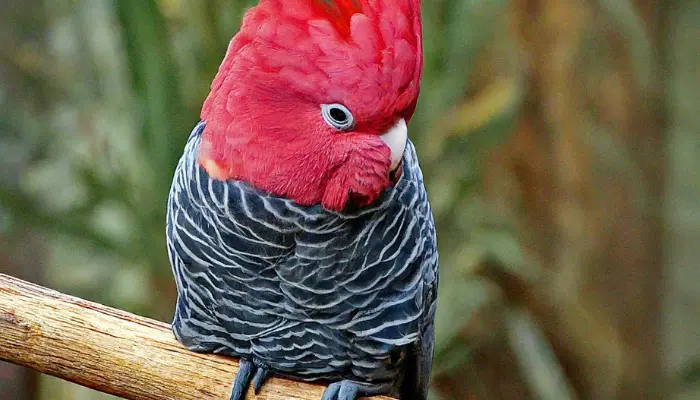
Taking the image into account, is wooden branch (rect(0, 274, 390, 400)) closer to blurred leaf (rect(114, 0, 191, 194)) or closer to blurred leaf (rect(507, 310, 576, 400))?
blurred leaf (rect(114, 0, 191, 194))

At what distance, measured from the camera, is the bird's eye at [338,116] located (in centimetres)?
100

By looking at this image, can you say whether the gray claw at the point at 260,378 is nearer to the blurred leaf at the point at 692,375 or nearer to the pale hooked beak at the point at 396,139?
the pale hooked beak at the point at 396,139

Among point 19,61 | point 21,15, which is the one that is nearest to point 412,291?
point 19,61

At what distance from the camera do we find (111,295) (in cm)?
219

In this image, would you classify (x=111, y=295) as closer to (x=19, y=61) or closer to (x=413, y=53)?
(x=19, y=61)

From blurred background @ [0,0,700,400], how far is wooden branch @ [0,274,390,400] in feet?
2.40

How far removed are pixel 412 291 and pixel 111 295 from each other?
125cm

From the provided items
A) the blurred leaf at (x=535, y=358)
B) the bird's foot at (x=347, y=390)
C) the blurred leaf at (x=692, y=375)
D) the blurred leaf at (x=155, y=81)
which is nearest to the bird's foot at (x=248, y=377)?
the bird's foot at (x=347, y=390)

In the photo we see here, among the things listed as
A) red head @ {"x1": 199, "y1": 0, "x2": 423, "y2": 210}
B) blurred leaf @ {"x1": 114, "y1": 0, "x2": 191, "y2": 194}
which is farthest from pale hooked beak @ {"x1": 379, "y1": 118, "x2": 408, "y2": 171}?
blurred leaf @ {"x1": 114, "y1": 0, "x2": 191, "y2": 194}

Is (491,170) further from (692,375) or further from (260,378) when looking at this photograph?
(260,378)

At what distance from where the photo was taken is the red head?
0.99m

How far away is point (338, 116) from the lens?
101 centimetres

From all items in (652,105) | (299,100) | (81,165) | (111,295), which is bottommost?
(111,295)

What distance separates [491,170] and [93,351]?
1.60 meters
